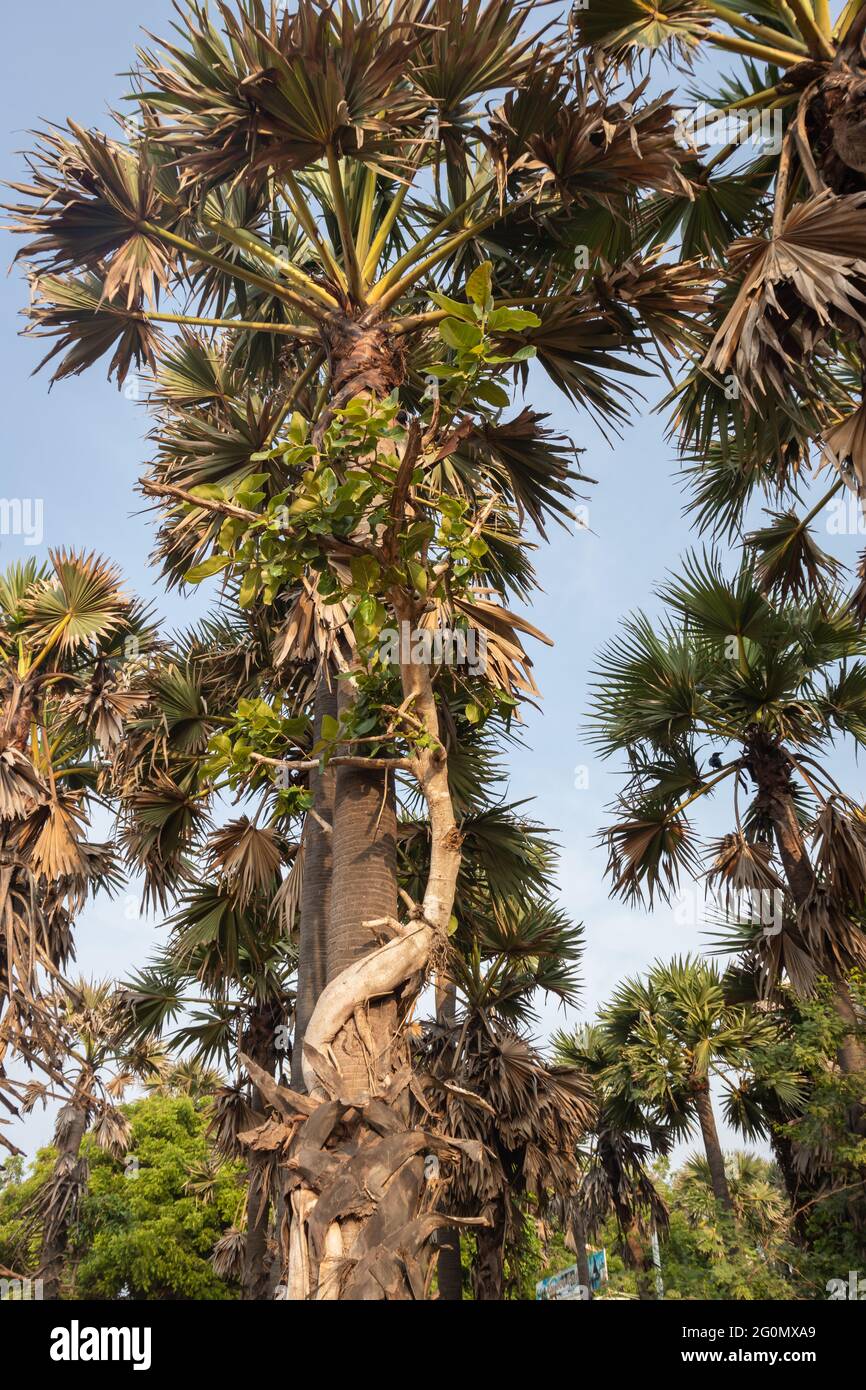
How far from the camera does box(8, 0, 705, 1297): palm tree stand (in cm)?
396

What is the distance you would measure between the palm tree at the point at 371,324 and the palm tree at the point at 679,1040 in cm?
794

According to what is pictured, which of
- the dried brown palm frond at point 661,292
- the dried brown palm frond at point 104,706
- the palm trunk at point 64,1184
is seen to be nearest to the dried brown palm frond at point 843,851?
the dried brown palm frond at point 661,292

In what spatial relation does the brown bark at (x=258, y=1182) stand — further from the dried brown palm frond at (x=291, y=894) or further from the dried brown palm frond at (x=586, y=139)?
the dried brown palm frond at (x=586, y=139)

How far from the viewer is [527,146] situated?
5.59 metres

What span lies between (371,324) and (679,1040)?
11.7m

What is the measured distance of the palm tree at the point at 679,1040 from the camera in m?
12.8

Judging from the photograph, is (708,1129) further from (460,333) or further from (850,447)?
(460,333)

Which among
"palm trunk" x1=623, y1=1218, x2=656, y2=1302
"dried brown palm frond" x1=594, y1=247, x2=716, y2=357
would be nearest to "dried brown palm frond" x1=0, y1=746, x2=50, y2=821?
"dried brown palm frond" x1=594, y1=247, x2=716, y2=357

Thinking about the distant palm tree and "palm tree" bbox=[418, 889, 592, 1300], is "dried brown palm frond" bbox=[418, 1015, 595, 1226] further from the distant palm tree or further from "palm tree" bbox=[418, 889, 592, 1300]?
the distant palm tree

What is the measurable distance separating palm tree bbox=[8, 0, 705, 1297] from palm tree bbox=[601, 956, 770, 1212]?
26.1 ft

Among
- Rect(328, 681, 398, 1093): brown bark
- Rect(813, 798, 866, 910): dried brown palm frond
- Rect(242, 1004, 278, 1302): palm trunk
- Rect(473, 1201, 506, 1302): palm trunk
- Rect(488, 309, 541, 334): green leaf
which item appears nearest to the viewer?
Rect(488, 309, 541, 334): green leaf

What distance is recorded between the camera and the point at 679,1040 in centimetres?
1407

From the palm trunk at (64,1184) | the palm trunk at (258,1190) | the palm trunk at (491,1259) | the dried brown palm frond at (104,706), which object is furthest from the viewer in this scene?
the palm trunk at (64,1184)

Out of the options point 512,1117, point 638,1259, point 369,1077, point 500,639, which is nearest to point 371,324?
point 500,639
